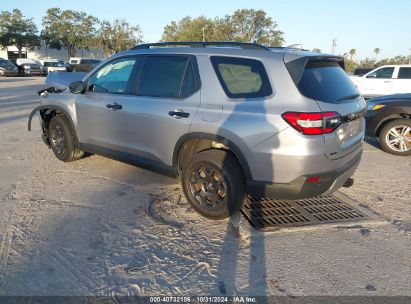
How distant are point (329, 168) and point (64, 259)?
8.18 feet

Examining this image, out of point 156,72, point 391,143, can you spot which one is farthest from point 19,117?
point 391,143

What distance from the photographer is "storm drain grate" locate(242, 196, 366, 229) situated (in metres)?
3.70

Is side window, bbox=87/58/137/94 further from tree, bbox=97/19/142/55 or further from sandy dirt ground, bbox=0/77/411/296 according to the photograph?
tree, bbox=97/19/142/55

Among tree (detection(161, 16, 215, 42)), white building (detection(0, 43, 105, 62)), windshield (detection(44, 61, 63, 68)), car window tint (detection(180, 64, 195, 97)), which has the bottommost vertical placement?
car window tint (detection(180, 64, 195, 97))

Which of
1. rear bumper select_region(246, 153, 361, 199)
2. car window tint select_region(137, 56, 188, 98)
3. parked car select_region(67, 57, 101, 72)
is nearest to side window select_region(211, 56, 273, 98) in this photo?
car window tint select_region(137, 56, 188, 98)

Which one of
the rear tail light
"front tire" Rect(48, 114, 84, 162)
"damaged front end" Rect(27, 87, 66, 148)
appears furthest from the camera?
"damaged front end" Rect(27, 87, 66, 148)

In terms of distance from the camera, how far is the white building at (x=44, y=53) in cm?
5372

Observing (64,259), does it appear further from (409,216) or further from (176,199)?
(409,216)

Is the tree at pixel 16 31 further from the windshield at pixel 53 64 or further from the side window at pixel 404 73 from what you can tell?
the side window at pixel 404 73

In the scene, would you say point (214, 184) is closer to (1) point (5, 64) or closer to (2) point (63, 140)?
(2) point (63, 140)

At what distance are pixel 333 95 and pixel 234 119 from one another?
0.98m

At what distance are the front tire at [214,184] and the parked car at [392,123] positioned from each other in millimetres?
4212

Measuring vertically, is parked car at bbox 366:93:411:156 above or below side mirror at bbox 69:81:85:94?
below

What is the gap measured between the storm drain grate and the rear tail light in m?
1.14
